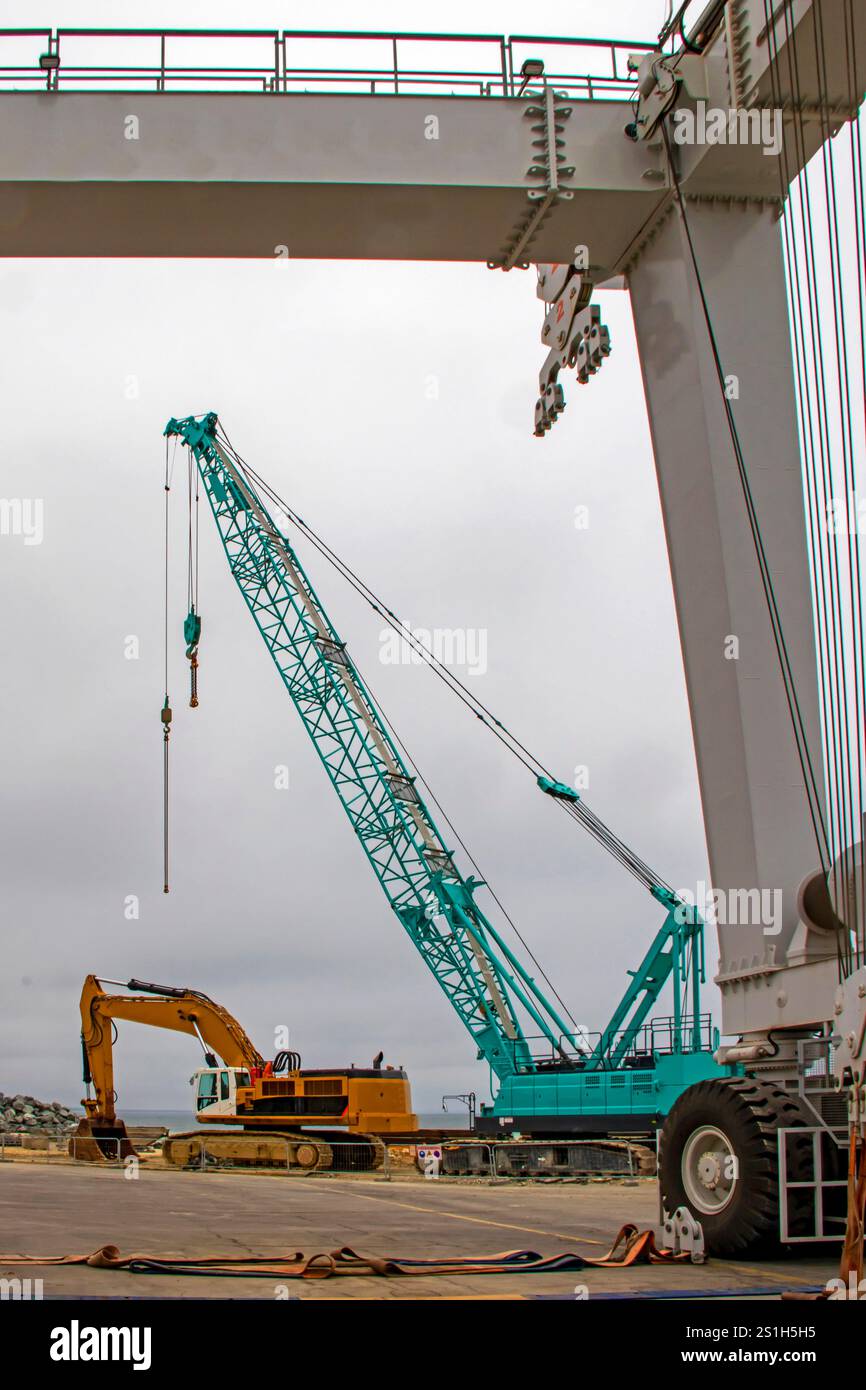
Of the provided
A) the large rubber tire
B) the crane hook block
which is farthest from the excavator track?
the large rubber tire

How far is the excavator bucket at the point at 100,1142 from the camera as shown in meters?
33.5

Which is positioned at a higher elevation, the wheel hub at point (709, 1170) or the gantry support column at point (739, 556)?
the gantry support column at point (739, 556)

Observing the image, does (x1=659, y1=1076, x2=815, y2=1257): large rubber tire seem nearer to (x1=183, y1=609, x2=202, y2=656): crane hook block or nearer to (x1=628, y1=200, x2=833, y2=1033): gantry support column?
(x1=628, y1=200, x2=833, y2=1033): gantry support column

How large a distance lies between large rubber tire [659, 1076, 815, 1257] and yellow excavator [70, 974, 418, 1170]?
22385 millimetres

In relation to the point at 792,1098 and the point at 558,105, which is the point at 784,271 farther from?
the point at 792,1098

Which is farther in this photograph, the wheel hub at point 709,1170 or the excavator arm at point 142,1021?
the excavator arm at point 142,1021

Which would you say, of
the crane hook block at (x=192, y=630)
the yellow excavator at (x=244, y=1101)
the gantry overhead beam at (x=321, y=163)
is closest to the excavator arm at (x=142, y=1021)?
the yellow excavator at (x=244, y=1101)

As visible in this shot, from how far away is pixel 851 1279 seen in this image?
6641 millimetres

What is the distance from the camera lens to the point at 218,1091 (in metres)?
34.4

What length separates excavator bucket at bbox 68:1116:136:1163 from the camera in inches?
1318

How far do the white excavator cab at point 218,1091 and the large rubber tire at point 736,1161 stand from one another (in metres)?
26.0

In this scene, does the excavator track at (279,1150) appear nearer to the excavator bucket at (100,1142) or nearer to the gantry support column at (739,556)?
the excavator bucket at (100,1142)

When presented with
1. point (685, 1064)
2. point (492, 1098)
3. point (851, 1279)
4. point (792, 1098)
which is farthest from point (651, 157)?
point (492, 1098)

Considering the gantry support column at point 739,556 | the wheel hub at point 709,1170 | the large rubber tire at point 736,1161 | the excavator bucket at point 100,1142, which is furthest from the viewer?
the excavator bucket at point 100,1142
